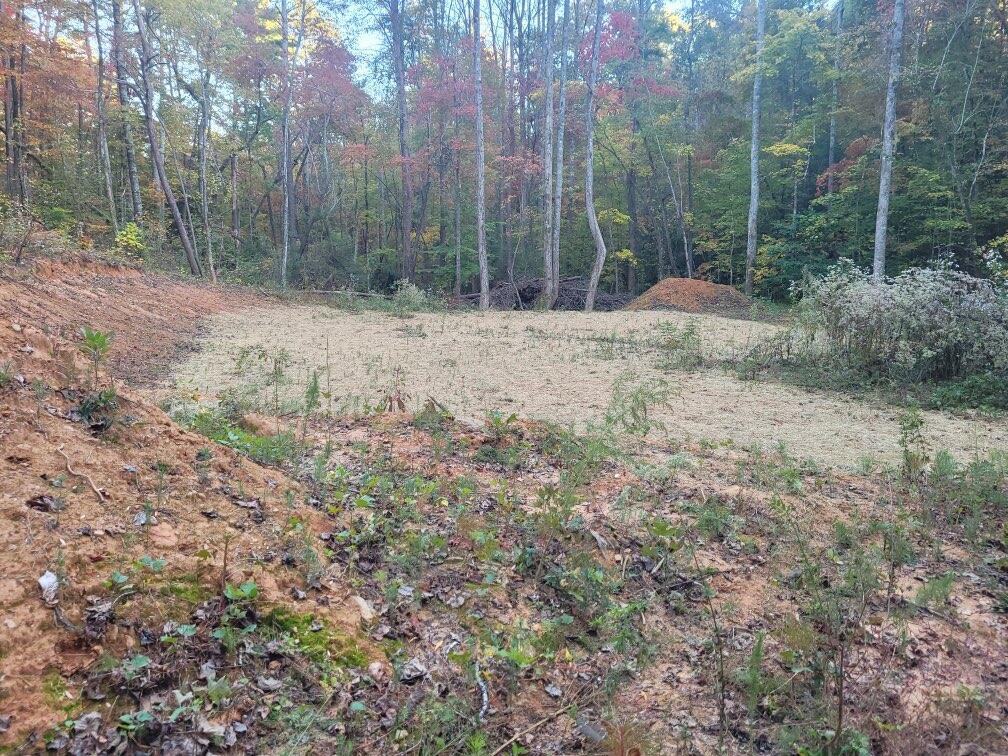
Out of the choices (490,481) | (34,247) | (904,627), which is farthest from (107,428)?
(34,247)

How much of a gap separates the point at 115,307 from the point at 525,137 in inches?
686

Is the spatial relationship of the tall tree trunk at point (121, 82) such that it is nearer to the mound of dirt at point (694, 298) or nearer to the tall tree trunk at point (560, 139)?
the tall tree trunk at point (560, 139)

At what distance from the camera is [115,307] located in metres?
8.55

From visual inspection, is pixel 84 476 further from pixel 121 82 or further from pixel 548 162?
pixel 548 162

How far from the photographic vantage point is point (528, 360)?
8508mm

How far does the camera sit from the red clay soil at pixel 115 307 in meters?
6.05

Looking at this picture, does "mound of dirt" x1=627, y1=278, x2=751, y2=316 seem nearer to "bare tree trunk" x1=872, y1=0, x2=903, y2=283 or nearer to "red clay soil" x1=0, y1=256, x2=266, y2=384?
"bare tree trunk" x1=872, y1=0, x2=903, y2=283

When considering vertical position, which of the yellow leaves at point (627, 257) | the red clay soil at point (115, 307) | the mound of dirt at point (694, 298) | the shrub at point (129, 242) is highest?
the yellow leaves at point (627, 257)

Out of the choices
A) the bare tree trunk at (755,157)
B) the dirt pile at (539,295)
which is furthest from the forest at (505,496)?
the bare tree trunk at (755,157)

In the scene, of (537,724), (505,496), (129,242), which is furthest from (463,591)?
(129,242)

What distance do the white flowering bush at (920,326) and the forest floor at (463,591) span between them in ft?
10.7

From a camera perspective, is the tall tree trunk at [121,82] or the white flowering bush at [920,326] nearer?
the white flowering bush at [920,326]

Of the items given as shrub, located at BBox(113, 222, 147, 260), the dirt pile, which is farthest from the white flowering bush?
shrub, located at BBox(113, 222, 147, 260)

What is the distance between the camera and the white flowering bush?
690 centimetres
